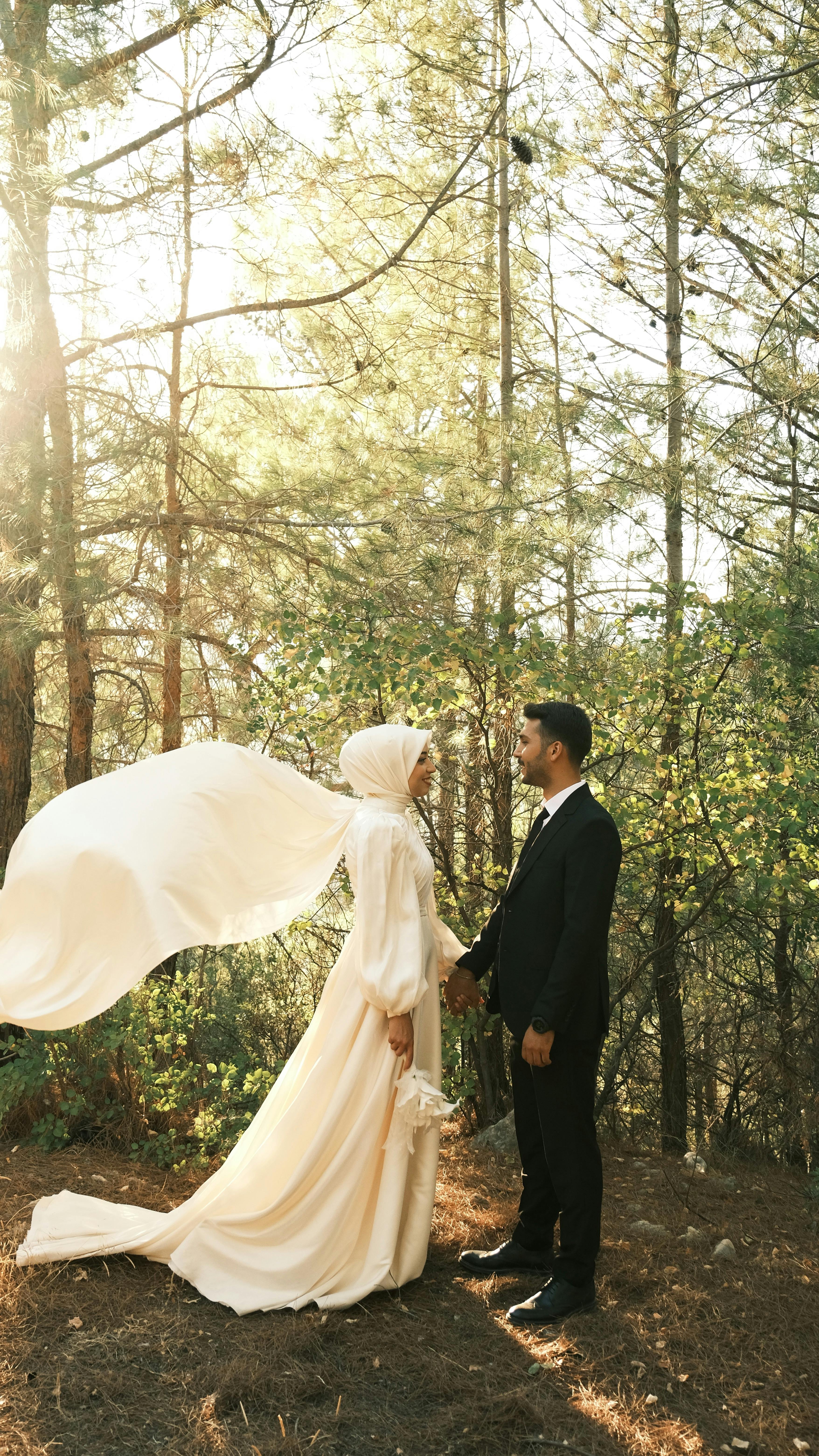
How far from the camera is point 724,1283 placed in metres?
3.58

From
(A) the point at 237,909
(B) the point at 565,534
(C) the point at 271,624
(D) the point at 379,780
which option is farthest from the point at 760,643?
(A) the point at 237,909

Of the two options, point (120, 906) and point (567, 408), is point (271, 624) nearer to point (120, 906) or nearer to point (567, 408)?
point (120, 906)

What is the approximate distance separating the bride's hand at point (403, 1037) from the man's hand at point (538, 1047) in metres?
0.37

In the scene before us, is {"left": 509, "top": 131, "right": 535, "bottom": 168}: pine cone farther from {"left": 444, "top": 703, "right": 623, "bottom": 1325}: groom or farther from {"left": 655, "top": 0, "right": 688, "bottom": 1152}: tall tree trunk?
{"left": 444, "top": 703, "right": 623, "bottom": 1325}: groom

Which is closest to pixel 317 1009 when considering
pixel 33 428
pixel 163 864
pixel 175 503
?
pixel 163 864

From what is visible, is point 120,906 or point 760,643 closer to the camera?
point 120,906

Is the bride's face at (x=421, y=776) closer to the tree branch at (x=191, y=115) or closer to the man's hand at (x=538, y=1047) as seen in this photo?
the man's hand at (x=538, y=1047)

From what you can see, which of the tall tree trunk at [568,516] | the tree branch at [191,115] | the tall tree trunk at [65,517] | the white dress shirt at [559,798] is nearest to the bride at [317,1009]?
the white dress shirt at [559,798]

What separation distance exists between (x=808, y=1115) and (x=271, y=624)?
3432mm

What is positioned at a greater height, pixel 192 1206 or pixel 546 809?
pixel 546 809

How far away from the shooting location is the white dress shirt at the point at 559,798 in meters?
3.50

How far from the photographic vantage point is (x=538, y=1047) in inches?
127

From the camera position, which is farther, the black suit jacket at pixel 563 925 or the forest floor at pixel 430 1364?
the black suit jacket at pixel 563 925

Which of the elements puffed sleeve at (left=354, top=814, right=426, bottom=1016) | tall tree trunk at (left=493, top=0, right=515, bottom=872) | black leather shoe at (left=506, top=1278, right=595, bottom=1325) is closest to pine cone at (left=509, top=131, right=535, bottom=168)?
tall tree trunk at (left=493, top=0, right=515, bottom=872)
